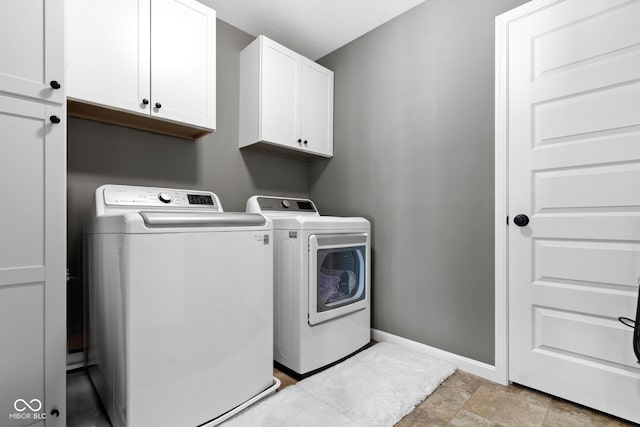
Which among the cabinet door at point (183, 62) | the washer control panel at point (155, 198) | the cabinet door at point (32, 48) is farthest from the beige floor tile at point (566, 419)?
the cabinet door at point (32, 48)

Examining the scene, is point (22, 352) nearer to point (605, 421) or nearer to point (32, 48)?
point (32, 48)

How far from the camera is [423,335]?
2135 mm

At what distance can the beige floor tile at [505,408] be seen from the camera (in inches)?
56.9

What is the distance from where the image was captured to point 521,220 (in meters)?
1.70

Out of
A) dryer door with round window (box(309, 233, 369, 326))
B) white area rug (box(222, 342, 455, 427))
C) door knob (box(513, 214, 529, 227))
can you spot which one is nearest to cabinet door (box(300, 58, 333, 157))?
dryer door with round window (box(309, 233, 369, 326))

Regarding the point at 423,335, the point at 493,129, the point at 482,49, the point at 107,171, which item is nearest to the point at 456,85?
the point at 482,49

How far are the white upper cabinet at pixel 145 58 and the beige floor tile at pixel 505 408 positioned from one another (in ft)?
7.13

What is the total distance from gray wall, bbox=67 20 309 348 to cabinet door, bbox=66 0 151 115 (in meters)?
0.35

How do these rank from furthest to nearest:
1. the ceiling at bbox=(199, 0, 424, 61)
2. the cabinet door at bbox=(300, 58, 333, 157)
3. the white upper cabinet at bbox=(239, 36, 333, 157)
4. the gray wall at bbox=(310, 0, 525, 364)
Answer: the cabinet door at bbox=(300, 58, 333, 157), the white upper cabinet at bbox=(239, 36, 333, 157), the ceiling at bbox=(199, 0, 424, 61), the gray wall at bbox=(310, 0, 525, 364)

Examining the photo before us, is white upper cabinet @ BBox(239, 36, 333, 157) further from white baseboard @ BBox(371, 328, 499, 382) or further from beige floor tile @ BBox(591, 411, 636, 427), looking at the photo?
beige floor tile @ BBox(591, 411, 636, 427)

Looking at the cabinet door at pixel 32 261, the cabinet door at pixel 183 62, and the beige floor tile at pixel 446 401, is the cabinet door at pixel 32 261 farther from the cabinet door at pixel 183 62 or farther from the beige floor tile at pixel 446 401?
the beige floor tile at pixel 446 401

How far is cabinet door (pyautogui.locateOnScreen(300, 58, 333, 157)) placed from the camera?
253cm

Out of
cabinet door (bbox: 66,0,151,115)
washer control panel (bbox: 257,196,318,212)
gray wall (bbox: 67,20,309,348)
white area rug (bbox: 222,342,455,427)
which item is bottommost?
white area rug (bbox: 222,342,455,427)

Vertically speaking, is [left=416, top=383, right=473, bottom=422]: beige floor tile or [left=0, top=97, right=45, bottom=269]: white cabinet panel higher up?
[left=0, top=97, right=45, bottom=269]: white cabinet panel
